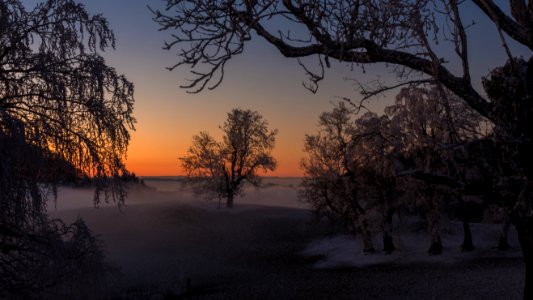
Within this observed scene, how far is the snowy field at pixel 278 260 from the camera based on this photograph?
21.0 metres

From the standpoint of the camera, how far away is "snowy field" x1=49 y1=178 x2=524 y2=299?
827 inches

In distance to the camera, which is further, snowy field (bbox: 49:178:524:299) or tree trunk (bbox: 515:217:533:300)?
snowy field (bbox: 49:178:524:299)

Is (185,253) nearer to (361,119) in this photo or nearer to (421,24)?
(361,119)

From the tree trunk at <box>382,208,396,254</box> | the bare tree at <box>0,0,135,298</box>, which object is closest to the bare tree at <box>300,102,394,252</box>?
the tree trunk at <box>382,208,396,254</box>

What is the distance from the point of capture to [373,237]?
35.2 meters

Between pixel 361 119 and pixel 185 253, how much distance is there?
15542 millimetres

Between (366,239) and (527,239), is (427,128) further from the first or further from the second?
(527,239)

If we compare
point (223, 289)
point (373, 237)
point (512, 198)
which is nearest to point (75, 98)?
point (512, 198)

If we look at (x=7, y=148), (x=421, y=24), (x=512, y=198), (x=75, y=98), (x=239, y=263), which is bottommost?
(x=239, y=263)

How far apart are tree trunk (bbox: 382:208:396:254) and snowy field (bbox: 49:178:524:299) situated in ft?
1.85

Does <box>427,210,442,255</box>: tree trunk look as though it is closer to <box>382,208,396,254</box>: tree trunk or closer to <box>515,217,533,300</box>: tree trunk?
<box>382,208,396,254</box>: tree trunk

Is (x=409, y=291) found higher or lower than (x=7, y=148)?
lower

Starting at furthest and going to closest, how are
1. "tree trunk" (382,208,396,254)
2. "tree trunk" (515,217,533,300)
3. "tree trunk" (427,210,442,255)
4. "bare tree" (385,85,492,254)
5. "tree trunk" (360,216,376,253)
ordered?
"tree trunk" (360,216,376,253), "tree trunk" (382,208,396,254), "tree trunk" (427,210,442,255), "bare tree" (385,85,492,254), "tree trunk" (515,217,533,300)

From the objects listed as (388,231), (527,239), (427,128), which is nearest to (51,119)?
(527,239)
